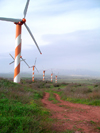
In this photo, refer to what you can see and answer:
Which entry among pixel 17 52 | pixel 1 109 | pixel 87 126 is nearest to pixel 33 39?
pixel 17 52

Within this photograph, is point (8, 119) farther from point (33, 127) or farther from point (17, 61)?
point (17, 61)

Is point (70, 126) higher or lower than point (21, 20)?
lower

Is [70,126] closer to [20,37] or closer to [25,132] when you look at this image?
[25,132]

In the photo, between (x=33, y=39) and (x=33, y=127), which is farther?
(x=33, y=39)

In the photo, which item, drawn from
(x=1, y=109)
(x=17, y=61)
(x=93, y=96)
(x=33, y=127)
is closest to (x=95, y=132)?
(x=33, y=127)

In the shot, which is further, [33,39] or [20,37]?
[33,39]

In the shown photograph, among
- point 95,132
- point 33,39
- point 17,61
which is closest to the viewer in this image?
point 95,132

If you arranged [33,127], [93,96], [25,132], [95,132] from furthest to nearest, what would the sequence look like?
[93,96] → [95,132] → [33,127] → [25,132]

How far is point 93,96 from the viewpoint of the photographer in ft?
35.6

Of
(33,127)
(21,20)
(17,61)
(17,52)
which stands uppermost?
(21,20)

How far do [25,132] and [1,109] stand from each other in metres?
2.05

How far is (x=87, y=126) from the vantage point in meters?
4.99

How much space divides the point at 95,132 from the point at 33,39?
1183 cm

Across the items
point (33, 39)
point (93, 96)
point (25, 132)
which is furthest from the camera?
point (33, 39)
